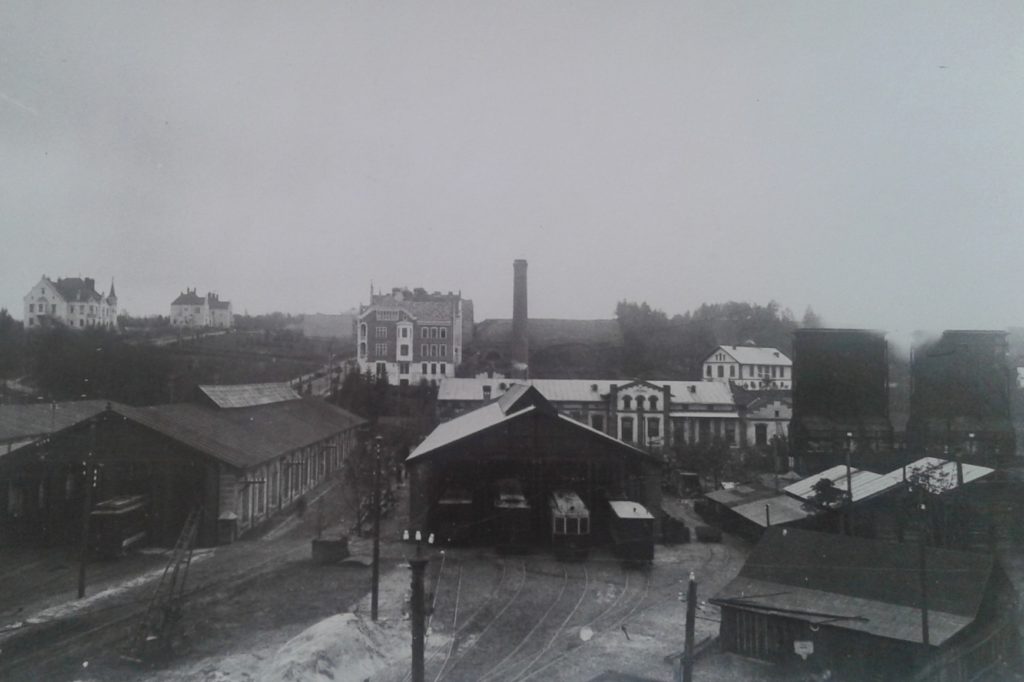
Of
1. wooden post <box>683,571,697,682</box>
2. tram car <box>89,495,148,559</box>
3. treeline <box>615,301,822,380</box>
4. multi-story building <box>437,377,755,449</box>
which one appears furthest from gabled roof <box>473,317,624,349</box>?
wooden post <box>683,571,697,682</box>

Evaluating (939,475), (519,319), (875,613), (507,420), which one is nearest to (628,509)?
(507,420)

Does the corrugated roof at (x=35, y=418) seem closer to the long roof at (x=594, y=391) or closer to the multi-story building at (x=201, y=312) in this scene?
the multi-story building at (x=201, y=312)

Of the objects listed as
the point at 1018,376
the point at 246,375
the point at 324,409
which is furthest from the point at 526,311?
the point at 1018,376

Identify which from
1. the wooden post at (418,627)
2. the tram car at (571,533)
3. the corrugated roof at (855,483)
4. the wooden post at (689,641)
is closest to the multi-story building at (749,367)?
the corrugated roof at (855,483)

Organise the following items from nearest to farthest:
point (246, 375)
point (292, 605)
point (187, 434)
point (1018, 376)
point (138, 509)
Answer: point (292, 605), point (138, 509), point (187, 434), point (1018, 376), point (246, 375)

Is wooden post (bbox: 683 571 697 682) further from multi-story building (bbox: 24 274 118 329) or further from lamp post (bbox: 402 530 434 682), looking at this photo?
multi-story building (bbox: 24 274 118 329)

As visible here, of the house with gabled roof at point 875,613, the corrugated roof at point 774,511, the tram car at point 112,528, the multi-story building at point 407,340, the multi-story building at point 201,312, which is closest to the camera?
the house with gabled roof at point 875,613

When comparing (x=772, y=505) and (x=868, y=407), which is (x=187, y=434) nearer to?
(x=772, y=505)
